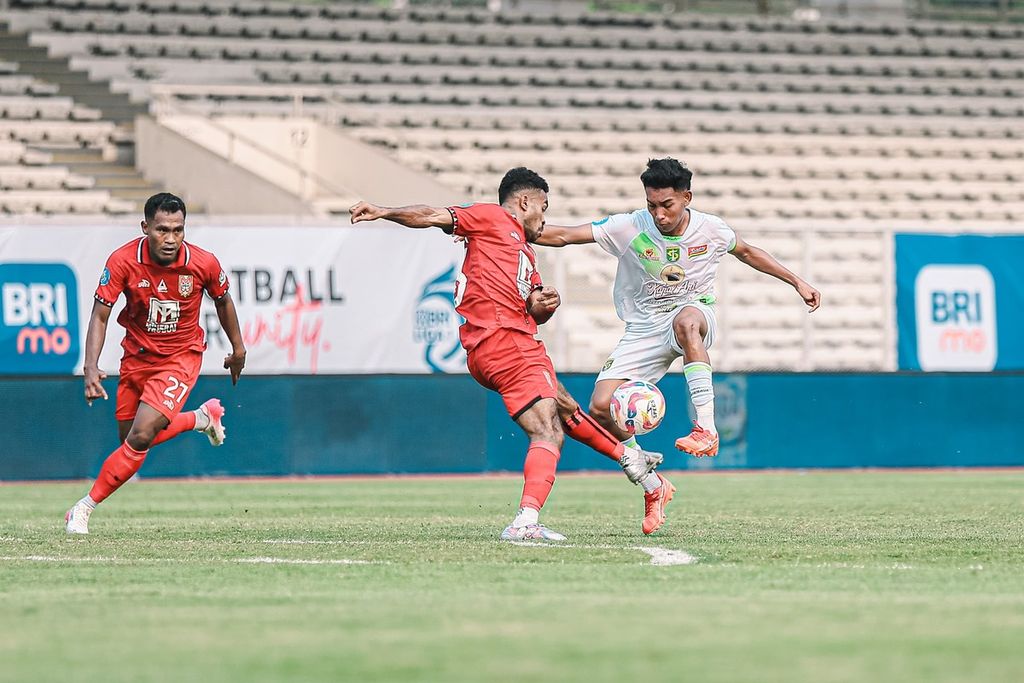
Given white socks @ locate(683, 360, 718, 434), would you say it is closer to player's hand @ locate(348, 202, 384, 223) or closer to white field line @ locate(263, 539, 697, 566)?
white field line @ locate(263, 539, 697, 566)

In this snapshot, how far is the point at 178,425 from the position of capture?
1004cm

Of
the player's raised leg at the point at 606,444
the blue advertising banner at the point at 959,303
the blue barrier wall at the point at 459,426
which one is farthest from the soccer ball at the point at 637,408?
the blue advertising banner at the point at 959,303

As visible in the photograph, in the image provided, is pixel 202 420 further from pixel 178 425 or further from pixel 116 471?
Answer: pixel 116 471

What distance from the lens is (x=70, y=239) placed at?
16672 mm

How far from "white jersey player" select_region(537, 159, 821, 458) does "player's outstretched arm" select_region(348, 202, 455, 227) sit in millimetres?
917

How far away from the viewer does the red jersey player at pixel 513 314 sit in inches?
342

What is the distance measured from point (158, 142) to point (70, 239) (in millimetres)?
6040

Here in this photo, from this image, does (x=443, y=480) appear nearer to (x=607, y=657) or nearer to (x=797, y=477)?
(x=797, y=477)

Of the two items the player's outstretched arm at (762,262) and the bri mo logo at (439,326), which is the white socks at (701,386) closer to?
the player's outstretched arm at (762,262)

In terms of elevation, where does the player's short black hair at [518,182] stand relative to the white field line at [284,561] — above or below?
above

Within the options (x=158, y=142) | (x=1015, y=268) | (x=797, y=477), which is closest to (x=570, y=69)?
(x=158, y=142)

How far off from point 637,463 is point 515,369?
958 millimetres

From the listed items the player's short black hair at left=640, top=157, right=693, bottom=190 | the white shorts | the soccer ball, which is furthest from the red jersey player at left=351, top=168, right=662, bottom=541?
the white shorts

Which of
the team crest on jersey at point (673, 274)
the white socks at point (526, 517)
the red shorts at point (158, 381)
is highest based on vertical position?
the team crest on jersey at point (673, 274)
